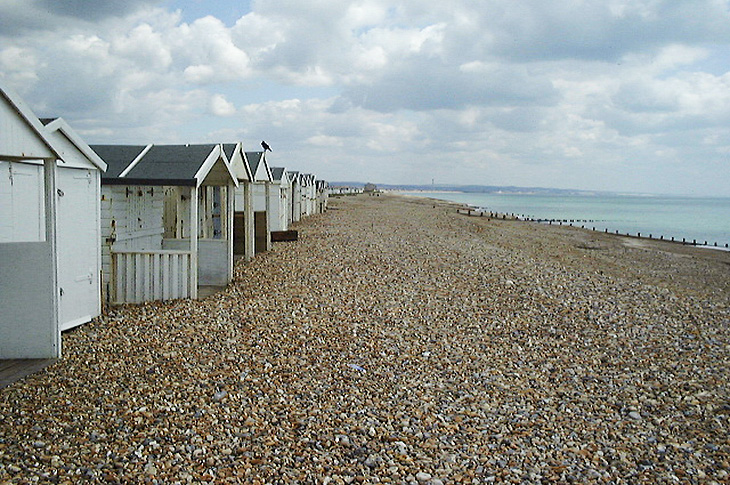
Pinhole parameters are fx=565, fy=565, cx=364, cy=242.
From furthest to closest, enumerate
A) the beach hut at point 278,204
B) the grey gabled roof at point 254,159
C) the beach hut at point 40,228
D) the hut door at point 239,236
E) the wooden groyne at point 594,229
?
1. the wooden groyne at point 594,229
2. the beach hut at point 278,204
3. the grey gabled roof at point 254,159
4. the hut door at point 239,236
5. the beach hut at point 40,228

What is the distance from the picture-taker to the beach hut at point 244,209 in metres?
14.3

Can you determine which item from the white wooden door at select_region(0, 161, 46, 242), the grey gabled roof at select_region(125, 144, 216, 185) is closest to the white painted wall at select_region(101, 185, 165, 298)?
the grey gabled roof at select_region(125, 144, 216, 185)

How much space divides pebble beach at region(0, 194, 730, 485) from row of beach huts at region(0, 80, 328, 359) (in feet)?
1.96

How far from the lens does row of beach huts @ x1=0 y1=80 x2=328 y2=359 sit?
285 inches

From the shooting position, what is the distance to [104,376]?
6.87m

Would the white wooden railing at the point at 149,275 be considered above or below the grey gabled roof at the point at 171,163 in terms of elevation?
below

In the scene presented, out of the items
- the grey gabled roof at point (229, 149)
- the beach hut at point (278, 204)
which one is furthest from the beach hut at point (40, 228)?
the beach hut at point (278, 204)

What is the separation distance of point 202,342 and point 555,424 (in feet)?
16.6

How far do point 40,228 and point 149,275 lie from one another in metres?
2.48

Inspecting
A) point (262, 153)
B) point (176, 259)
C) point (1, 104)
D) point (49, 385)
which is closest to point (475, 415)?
point (49, 385)

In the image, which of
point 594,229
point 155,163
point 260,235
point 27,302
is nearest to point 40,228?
point 27,302

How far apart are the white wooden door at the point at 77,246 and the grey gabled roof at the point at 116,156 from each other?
1.39 meters

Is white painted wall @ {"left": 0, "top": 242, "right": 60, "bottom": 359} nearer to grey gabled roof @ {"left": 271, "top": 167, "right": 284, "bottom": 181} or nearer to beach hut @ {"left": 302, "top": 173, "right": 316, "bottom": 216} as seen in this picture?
grey gabled roof @ {"left": 271, "top": 167, "right": 284, "bottom": 181}

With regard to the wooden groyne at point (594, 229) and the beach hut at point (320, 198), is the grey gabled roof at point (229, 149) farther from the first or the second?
the wooden groyne at point (594, 229)
